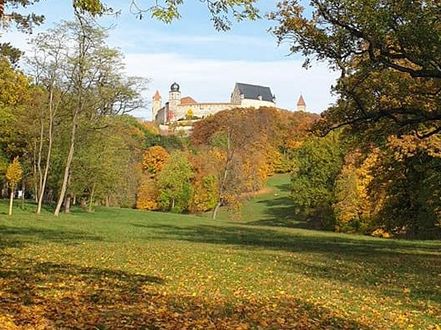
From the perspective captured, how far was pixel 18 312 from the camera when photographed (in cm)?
744

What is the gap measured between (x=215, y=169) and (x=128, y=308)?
218 ft

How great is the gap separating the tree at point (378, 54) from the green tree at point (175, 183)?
5607 centimetres

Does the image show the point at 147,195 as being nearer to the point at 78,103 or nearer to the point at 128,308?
the point at 78,103

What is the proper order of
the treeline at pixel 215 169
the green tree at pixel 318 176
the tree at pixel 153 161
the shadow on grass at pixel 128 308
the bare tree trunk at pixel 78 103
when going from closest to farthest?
the shadow on grass at pixel 128 308 → the bare tree trunk at pixel 78 103 → the green tree at pixel 318 176 → the treeline at pixel 215 169 → the tree at pixel 153 161

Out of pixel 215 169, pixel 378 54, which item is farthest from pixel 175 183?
pixel 378 54

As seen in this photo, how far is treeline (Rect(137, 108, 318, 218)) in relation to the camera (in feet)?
221

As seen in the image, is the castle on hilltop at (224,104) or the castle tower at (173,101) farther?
the castle tower at (173,101)

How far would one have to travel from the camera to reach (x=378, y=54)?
699 inches

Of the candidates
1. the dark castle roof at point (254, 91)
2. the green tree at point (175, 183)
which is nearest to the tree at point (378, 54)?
the green tree at point (175, 183)

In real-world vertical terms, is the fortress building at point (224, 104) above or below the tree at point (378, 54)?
above

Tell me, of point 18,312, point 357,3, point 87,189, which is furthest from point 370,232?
point 18,312

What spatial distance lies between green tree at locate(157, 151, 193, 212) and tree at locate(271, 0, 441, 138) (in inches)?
2208

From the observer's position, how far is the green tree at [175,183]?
77.7 meters

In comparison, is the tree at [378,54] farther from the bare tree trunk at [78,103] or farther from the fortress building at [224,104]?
the fortress building at [224,104]
